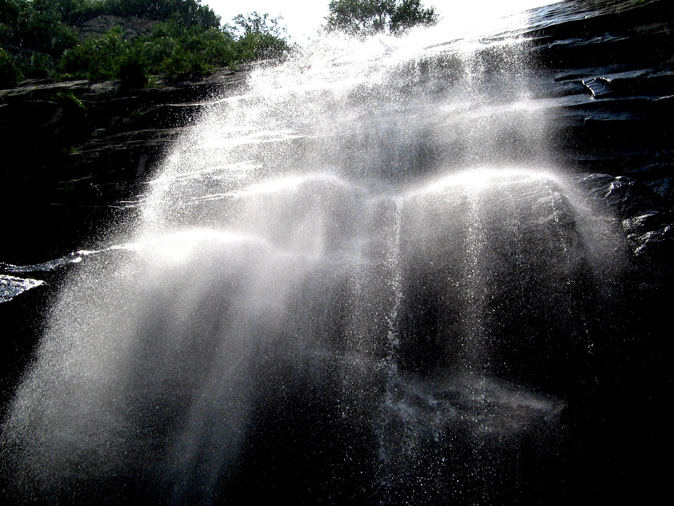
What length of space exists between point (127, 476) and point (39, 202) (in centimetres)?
701

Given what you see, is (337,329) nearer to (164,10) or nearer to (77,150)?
(77,150)

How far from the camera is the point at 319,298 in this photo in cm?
690

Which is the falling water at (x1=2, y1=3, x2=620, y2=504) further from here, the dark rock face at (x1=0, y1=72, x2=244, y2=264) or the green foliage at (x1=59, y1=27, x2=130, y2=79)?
the green foliage at (x1=59, y1=27, x2=130, y2=79)

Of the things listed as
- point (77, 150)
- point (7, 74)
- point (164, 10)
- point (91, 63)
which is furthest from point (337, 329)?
point (164, 10)

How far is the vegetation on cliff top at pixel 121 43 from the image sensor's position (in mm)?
15336

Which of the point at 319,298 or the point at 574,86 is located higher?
the point at 574,86

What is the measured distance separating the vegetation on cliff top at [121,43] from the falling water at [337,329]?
32.3ft

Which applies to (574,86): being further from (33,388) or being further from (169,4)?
(169,4)

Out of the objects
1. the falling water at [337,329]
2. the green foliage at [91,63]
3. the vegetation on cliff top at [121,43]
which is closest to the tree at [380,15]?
the vegetation on cliff top at [121,43]

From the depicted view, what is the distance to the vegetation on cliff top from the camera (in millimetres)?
15336

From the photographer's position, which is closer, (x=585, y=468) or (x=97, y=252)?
(x=585, y=468)

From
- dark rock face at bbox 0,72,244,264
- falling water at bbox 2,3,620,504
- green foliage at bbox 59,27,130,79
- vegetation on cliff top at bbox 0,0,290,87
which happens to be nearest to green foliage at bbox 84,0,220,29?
vegetation on cliff top at bbox 0,0,290,87

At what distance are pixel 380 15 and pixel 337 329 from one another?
3594cm

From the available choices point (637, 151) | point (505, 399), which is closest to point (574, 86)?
point (637, 151)
